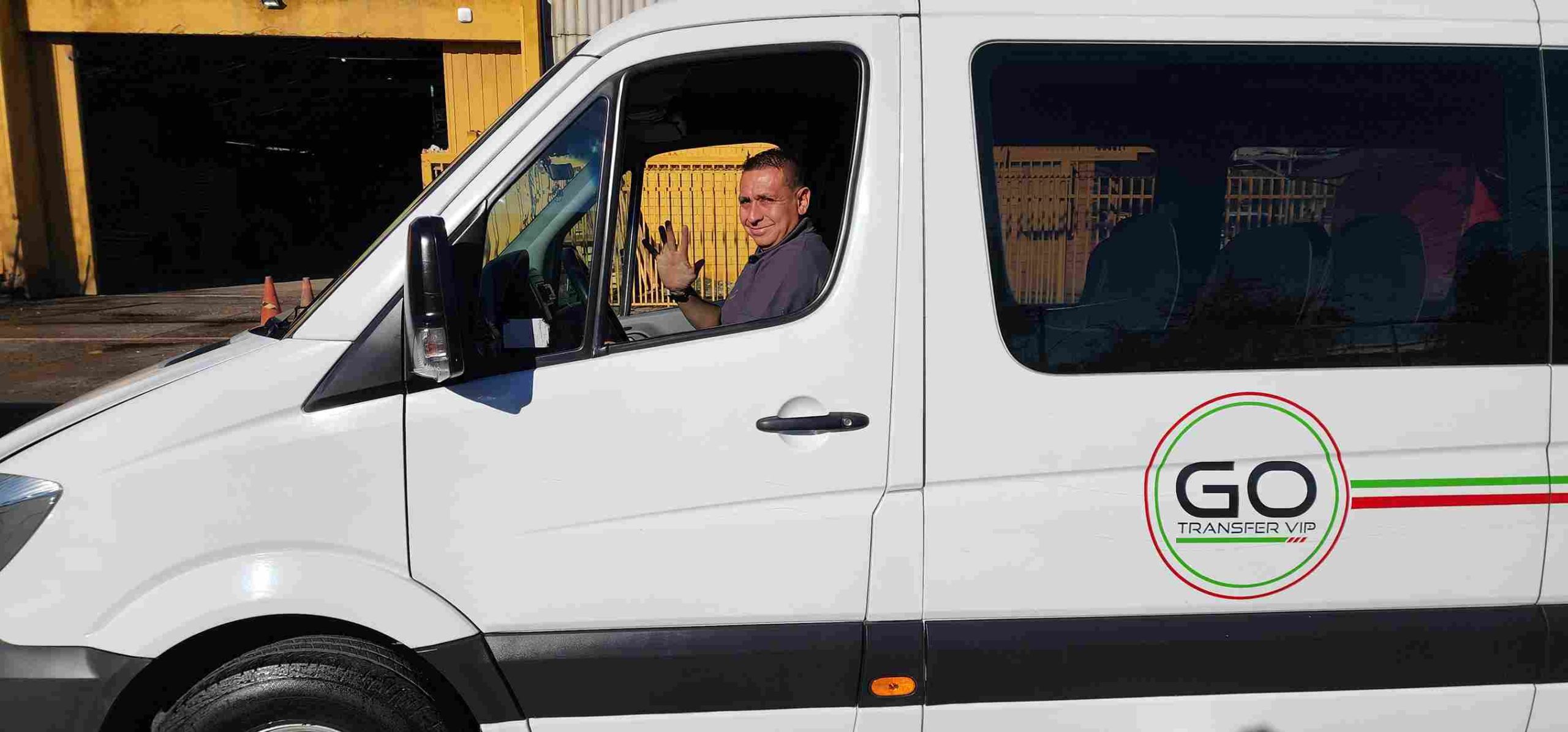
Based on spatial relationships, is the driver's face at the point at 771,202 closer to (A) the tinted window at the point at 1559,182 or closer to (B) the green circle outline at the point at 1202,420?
(B) the green circle outline at the point at 1202,420

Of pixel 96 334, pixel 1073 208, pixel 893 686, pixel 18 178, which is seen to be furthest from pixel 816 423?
pixel 18 178

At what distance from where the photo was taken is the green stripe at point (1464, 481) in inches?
84.9

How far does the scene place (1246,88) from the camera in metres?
2.21

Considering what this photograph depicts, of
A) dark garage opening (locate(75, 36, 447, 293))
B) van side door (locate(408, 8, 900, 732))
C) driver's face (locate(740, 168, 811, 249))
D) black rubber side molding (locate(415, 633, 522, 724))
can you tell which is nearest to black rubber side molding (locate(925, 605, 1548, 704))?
van side door (locate(408, 8, 900, 732))

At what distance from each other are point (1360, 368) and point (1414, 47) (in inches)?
27.3

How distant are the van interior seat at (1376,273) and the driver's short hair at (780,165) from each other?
4.14ft

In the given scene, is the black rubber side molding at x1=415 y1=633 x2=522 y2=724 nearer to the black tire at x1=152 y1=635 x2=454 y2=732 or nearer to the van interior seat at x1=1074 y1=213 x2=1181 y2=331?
the black tire at x1=152 y1=635 x2=454 y2=732

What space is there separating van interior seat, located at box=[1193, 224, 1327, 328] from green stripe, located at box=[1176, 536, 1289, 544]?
17.7 inches

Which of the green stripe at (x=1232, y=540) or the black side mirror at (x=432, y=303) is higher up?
the black side mirror at (x=432, y=303)

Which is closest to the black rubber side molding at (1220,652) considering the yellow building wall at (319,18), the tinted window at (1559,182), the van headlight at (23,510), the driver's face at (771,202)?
the tinted window at (1559,182)

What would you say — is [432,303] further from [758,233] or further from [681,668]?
[758,233]

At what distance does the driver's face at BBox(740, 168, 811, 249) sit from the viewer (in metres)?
2.67

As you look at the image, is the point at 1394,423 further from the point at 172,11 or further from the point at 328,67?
the point at 328,67

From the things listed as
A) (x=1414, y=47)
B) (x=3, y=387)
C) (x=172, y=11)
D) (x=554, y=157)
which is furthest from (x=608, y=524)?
(x=172, y=11)
